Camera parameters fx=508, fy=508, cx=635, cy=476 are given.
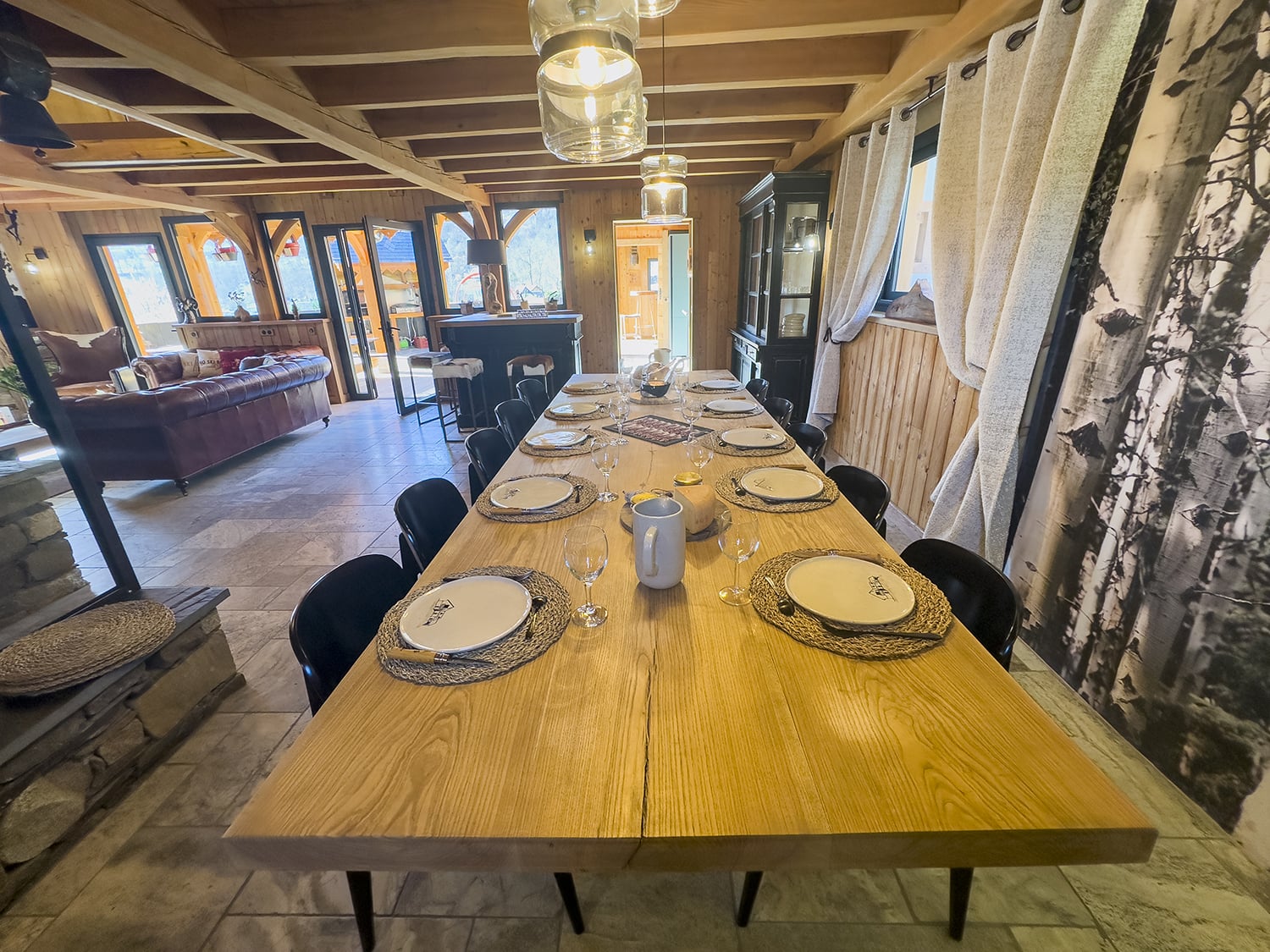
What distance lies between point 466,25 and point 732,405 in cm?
190

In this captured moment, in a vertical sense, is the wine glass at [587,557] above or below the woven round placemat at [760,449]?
above

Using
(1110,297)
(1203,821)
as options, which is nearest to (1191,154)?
(1110,297)

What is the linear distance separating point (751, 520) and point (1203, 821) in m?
1.42

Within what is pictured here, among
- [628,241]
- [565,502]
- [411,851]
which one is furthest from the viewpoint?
[628,241]

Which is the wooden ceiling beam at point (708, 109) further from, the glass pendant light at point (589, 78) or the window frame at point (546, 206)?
the window frame at point (546, 206)

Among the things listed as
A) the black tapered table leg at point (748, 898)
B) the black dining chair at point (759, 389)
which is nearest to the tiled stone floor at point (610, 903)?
the black tapered table leg at point (748, 898)

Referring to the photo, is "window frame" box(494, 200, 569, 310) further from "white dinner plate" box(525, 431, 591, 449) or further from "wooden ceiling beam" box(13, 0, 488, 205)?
"white dinner plate" box(525, 431, 591, 449)

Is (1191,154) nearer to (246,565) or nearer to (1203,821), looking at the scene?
(1203,821)

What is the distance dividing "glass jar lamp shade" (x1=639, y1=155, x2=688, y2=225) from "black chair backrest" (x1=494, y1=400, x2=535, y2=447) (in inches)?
49.6

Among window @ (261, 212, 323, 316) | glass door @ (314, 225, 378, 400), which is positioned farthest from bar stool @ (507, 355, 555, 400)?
window @ (261, 212, 323, 316)

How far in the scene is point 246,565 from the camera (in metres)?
2.71

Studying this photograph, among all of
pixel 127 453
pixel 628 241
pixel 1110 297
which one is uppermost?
pixel 628 241

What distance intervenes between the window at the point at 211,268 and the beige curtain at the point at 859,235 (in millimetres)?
7032

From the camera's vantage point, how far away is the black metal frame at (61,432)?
1402mm
